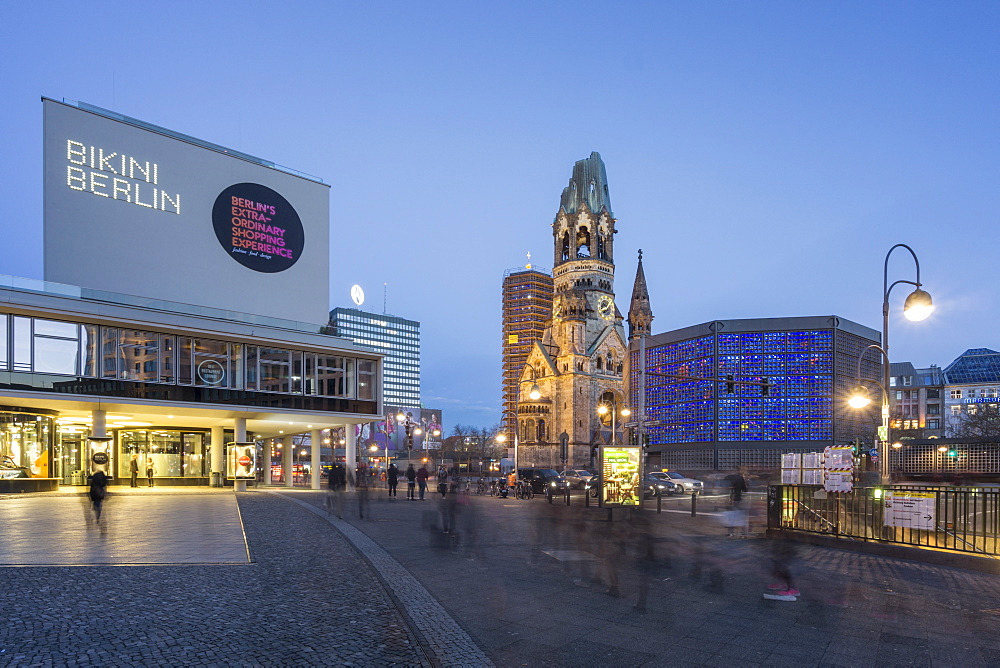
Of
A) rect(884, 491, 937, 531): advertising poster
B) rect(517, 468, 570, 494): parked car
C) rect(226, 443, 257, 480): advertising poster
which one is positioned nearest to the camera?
rect(884, 491, 937, 531): advertising poster

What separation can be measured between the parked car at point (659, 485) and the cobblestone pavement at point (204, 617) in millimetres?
26117

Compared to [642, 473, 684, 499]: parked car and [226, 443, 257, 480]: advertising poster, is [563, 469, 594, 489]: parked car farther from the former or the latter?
[226, 443, 257, 480]: advertising poster

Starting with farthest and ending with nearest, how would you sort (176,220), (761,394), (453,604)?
(761,394) < (176,220) < (453,604)

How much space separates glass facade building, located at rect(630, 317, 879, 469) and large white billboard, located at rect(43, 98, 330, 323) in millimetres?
35003

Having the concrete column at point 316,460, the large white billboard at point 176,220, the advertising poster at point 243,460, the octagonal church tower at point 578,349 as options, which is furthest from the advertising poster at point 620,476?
the octagonal church tower at point 578,349

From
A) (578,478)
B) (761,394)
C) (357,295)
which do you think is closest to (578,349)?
(761,394)

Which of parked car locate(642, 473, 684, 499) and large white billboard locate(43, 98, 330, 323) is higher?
large white billboard locate(43, 98, 330, 323)

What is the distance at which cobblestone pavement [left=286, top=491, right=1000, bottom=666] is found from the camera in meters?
7.49

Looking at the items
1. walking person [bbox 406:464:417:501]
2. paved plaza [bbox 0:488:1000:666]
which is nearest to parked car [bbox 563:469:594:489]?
walking person [bbox 406:464:417:501]

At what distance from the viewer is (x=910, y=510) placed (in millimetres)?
14406

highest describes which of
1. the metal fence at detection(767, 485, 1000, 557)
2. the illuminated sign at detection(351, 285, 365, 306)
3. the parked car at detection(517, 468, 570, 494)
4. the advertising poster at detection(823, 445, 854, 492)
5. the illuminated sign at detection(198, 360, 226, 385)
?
the illuminated sign at detection(351, 285, 365, 306)

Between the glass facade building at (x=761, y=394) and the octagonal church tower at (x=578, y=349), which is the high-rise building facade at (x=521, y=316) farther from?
the glass facade building at (x=761, y=394)

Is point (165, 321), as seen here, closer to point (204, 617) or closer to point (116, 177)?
point (116, 177)

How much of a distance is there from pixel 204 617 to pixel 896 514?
13473mm
